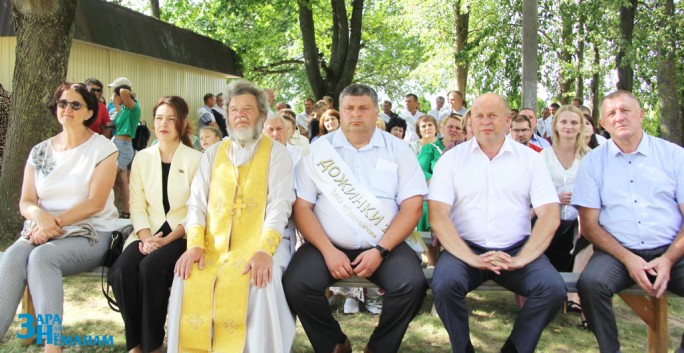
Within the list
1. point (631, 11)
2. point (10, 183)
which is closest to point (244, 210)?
point (10, 183)

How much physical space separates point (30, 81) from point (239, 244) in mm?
4094

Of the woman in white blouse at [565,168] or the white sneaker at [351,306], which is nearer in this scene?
the woman in white blouse at [565,168]

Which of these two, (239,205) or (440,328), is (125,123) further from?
(440,328)

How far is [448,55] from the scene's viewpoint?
1995cm

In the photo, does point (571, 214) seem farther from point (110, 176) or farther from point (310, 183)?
point (110, 176)

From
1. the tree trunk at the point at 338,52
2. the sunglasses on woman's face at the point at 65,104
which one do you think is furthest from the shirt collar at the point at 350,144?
the tree trunk at the point at 338,52

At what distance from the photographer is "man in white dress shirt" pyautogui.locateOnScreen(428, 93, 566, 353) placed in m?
3.40

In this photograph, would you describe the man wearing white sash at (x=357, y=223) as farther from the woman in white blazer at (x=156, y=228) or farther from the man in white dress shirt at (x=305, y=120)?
the man in white dress shirt at (x=305, y=120)

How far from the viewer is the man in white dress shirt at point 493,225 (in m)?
3.40

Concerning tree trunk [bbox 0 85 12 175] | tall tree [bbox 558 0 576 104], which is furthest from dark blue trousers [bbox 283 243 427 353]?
tall tree [bbox 558 0 576 104]

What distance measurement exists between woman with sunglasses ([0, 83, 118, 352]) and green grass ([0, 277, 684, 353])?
67cm

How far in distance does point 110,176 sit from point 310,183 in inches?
55.6

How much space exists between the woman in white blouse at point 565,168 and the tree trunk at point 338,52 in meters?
9.05

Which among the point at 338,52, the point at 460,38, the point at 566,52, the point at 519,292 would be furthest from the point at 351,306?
the point at 566,52
